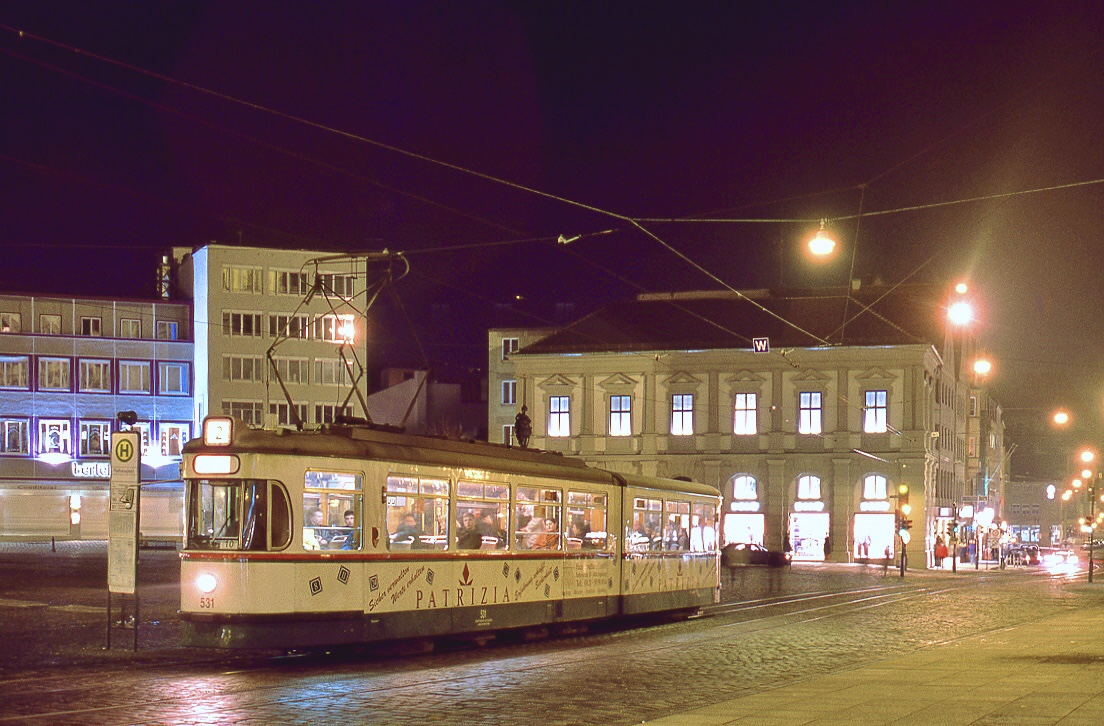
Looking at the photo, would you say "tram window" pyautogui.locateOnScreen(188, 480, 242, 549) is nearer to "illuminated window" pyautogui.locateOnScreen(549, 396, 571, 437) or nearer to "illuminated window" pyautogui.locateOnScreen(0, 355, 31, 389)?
"illuminated window" pyautogui.locateOnScreen(549, 396, 571, 437)

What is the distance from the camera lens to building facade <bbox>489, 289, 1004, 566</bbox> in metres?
66.6

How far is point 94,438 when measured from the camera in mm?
74750

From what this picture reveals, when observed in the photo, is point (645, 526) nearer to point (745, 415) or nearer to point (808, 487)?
point (808, 487)

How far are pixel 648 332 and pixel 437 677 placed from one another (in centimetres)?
5706

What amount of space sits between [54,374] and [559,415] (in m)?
25.4

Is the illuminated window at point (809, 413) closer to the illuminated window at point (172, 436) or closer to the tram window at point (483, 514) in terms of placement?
the illuminated window at point (172, 436)

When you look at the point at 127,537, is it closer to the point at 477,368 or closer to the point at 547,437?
the point at 547,437

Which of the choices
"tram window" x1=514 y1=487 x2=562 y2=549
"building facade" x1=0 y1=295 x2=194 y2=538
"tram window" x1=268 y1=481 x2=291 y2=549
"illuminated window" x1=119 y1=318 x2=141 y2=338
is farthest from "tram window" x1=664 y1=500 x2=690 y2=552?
"illuminated window" x1=119 y1=318 x2=141 y2=338

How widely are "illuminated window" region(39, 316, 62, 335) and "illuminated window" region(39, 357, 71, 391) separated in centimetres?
137

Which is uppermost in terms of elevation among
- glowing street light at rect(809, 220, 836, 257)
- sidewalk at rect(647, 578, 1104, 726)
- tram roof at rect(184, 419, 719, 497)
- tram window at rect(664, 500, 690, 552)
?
glowing street light at rect(809, 220, 836, 257)

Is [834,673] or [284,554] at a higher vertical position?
[284,554]

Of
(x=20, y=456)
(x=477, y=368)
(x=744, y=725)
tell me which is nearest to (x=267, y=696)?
(x=744, y=725)

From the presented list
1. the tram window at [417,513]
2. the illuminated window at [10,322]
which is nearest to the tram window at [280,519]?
the tram window at [417,513]

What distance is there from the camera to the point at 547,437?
71.7 m
